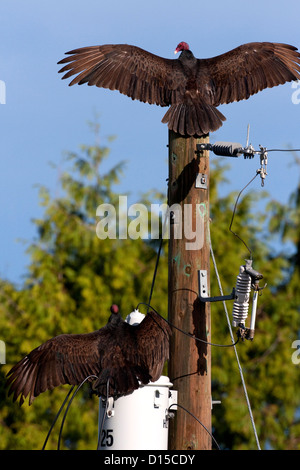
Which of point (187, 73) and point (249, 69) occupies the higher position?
point (249, 69)

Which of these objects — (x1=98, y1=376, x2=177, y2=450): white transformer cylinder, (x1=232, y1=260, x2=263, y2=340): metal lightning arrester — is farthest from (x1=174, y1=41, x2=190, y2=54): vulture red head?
(x1=98, y1=376, x2=177, y2=450): white transformer cylinder

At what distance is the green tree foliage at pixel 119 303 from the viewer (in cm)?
1745

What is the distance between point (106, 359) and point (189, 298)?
87 centimetres

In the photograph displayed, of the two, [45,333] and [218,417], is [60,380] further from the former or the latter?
[218,417]

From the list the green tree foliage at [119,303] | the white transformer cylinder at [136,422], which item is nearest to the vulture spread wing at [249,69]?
the white transformer cylinder at [136,422]

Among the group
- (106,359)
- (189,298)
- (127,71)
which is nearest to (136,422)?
(106,359)

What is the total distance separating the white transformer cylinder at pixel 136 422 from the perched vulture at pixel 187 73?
2.34m

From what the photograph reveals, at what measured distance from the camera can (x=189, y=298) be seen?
7039 millimetres

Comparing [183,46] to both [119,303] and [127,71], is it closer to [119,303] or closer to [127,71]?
[127,71]

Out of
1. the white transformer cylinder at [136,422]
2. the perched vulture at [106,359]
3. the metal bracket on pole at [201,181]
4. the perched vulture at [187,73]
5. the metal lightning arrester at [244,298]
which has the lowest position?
the white transformer cylinder at [136,422]

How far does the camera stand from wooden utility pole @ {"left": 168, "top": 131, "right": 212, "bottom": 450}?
691 centimetres

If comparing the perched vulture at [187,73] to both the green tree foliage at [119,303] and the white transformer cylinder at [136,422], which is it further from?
the green tree foliage at [119,303]

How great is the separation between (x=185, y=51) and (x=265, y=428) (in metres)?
11.8

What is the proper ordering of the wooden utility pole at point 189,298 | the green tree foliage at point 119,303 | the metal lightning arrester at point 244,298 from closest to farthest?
the metal lightning arrester at point 244,298 → the wooden utility pole at point 189,298 → the green tree foliage at point 119,303
